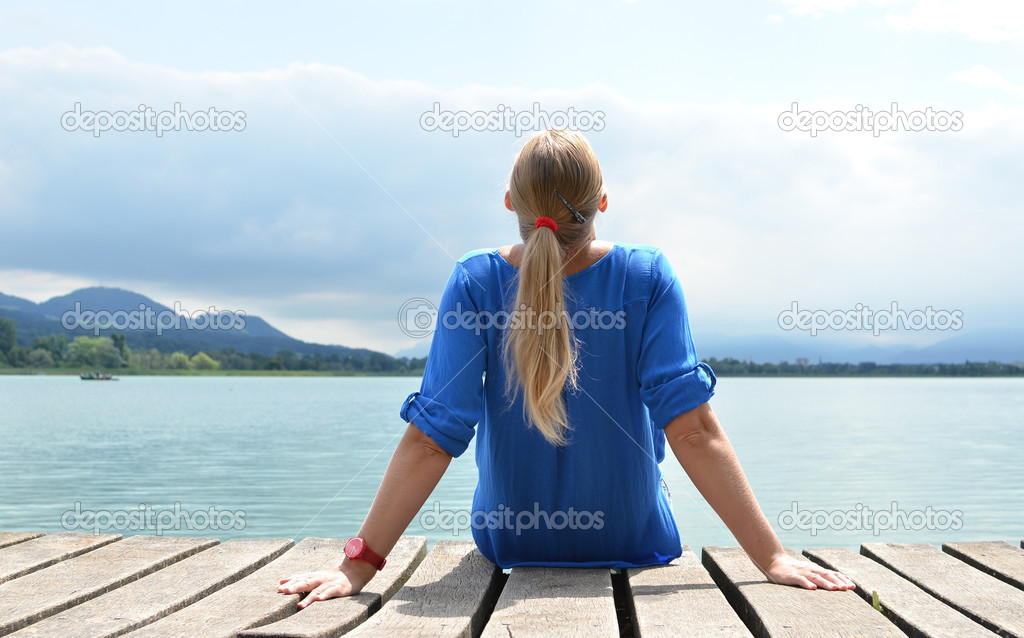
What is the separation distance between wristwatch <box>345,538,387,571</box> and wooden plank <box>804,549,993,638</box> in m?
1.40

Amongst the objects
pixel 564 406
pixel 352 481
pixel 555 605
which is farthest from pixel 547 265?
pixel 352 481

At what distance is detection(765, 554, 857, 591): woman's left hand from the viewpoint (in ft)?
7.33

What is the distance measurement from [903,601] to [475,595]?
1.18m

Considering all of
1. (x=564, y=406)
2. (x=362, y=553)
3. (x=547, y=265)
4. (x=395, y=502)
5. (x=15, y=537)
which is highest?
(x=547, y=265)

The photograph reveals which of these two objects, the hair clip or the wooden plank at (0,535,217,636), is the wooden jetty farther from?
the hair clip

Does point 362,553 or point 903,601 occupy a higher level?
point 362,553

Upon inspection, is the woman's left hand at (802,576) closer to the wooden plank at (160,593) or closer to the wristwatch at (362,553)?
the wristwatch at (362,553)

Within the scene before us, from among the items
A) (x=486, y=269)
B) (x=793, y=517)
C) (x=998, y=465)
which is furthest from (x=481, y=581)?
(x=998, y=465)

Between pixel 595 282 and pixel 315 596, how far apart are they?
3.93ft

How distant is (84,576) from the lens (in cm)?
253

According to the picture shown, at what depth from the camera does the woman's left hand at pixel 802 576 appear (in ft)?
7.33

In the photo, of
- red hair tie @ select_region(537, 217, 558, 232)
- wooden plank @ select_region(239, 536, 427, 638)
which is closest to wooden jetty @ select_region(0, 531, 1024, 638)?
wooden plank @ select_region(239, 536, 427, 638)

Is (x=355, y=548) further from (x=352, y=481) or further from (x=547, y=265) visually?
(x=352, y=481)

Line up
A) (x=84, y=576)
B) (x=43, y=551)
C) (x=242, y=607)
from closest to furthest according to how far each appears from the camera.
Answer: (x=242, y=607) → (x=84, y=576) → (x=43, y=551)
